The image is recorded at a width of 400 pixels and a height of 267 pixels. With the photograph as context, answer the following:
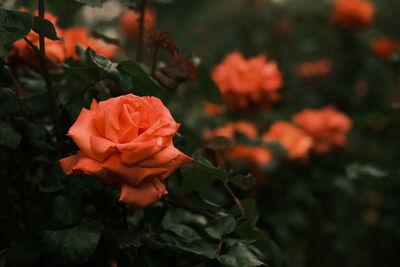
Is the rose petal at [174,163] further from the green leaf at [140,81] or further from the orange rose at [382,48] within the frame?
the orange rose at [382,48]

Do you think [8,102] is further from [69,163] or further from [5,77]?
[69,163]

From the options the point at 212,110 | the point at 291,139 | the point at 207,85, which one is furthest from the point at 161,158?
the point at 212,110

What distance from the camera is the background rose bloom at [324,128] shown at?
223 centimetres

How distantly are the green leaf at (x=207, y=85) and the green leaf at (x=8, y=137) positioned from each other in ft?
1.35

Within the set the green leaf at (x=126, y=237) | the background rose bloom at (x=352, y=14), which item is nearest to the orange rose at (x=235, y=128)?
the green leaf at (x=126, y=237)

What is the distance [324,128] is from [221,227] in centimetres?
153

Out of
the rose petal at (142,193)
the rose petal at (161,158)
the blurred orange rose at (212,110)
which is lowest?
the blurred orange rose at (212,110)

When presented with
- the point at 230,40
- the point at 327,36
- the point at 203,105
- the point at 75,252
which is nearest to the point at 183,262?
the point at 75,252

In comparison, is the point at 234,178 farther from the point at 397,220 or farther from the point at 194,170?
the point at 397,220

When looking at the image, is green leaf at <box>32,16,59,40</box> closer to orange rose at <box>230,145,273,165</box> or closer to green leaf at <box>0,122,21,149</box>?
green leaf at <box>0,122,21,149</box>

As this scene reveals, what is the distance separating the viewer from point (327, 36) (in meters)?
3.81

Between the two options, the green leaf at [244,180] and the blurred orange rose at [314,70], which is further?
the blurred orange rose at [314,70]

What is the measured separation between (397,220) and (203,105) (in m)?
1.24

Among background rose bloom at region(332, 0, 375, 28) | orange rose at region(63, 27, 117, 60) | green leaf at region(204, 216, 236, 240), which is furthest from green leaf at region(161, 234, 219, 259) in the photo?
background rose bloom at region(332, 0, 375, 28)
